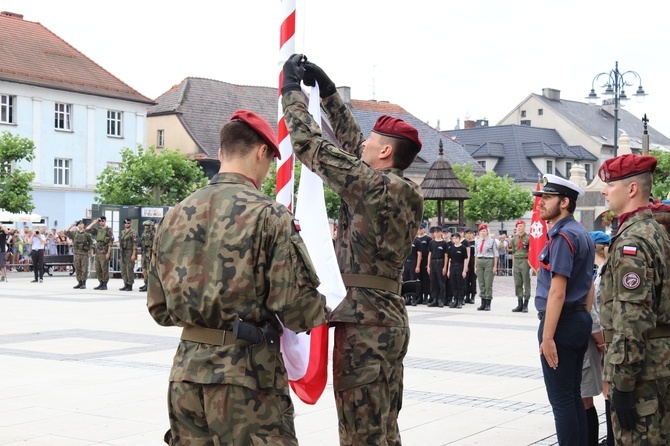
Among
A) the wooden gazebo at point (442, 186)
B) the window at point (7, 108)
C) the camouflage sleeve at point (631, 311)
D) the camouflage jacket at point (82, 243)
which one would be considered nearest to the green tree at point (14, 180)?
the window at point (7, 108)

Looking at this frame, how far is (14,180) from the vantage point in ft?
134

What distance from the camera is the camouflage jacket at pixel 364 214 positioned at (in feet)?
15.8

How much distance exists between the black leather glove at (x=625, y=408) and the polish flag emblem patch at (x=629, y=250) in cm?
73

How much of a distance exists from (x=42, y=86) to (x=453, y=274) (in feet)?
114

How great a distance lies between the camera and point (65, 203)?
170 feet

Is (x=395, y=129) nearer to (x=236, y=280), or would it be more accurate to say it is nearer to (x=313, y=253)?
(x=313, y=253)

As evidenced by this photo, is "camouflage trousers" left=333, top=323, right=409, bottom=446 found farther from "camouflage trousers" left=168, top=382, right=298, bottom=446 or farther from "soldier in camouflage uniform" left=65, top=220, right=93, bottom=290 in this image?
"soldier in camouflage uniform" left=65, top=220, right=93, bottom=290

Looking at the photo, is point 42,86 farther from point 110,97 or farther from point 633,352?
point 633,352

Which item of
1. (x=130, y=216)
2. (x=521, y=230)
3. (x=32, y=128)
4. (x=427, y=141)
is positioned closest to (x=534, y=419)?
(x=521, y=230)

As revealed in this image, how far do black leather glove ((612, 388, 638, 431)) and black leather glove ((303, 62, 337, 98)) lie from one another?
2280 millimetres

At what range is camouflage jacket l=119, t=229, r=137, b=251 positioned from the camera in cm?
2708

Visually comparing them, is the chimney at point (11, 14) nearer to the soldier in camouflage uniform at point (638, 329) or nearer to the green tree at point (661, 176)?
the green tree at point (661, 176)

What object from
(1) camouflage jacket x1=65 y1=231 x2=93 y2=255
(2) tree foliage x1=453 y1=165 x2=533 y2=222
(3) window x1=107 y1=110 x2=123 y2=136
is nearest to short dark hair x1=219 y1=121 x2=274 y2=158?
(1) camouflage jacket x1=65 y1=231 x2=93 y2=255

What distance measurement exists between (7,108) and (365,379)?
47832 millimetres
